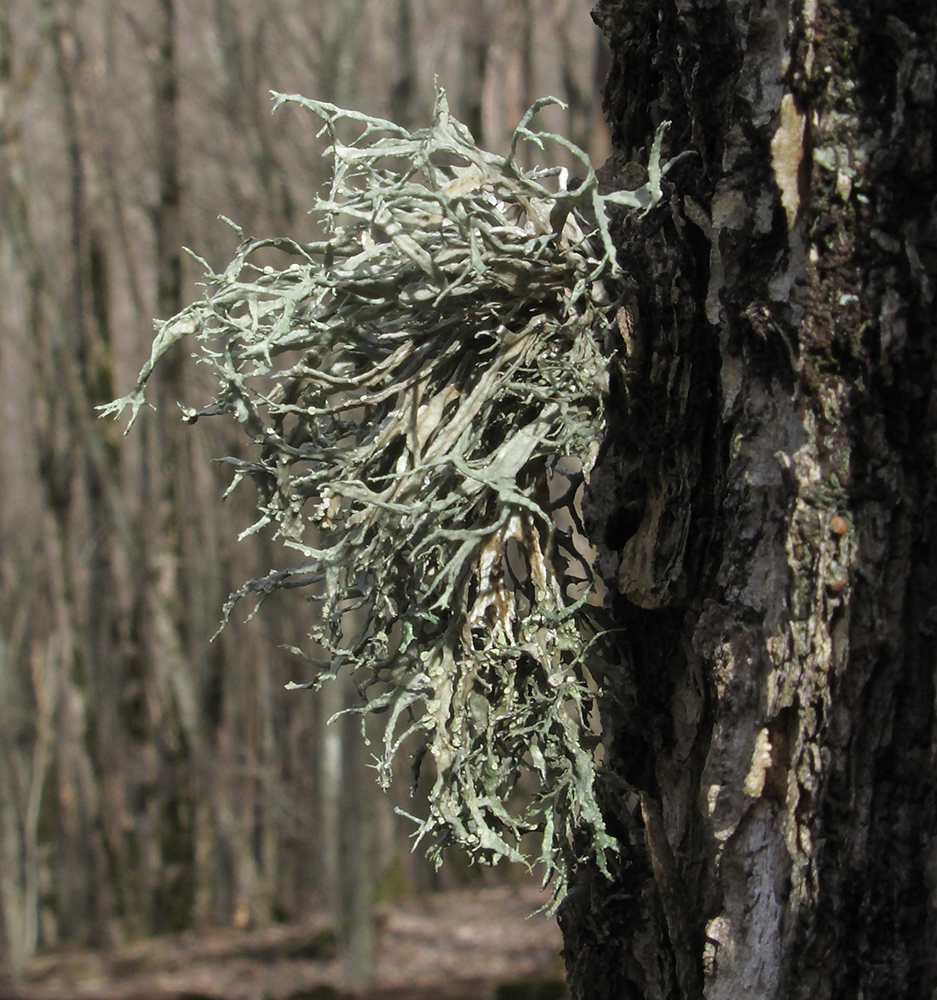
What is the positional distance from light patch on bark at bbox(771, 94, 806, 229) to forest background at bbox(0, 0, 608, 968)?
597 centimetres

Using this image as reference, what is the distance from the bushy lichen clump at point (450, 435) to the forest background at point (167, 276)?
5660mm

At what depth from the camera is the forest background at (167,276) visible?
8.96 m

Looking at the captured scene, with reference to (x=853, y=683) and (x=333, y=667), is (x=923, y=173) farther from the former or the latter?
(x=333, y=667)

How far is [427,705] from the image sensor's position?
1.07 m

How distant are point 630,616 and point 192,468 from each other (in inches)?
422

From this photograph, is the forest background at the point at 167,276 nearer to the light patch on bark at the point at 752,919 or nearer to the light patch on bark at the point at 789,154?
the light patch on bark at the point at 752,919

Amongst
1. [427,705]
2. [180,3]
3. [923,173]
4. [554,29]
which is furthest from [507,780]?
[180,3]

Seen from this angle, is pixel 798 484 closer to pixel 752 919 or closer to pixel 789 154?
pixel 789 154

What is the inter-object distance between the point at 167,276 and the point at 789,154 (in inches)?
328

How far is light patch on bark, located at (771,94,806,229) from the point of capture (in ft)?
3.08

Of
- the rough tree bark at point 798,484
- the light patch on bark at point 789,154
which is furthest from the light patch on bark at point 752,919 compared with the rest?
the light patch on bark at point 789,154

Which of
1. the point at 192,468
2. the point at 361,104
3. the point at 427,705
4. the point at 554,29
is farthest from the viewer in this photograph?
the point at 192,468

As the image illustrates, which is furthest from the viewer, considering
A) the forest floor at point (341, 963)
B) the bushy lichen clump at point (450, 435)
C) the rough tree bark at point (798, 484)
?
the forest floor at point (341, 963)

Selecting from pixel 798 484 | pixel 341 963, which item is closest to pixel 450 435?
pixel 798 484
